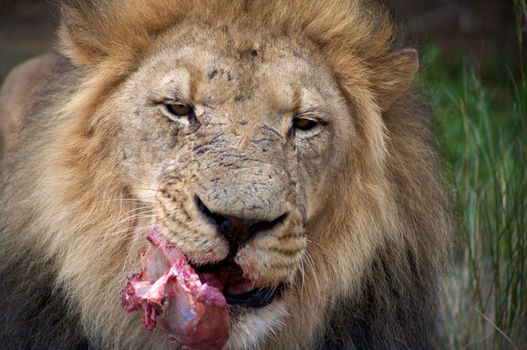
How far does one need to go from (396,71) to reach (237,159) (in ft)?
2.99

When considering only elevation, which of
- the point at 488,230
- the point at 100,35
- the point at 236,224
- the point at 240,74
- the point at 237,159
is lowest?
the point at 488,230

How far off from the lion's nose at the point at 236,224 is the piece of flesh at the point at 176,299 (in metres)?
0.20

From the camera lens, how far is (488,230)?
499 centimetres

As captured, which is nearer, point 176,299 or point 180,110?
point 176,299

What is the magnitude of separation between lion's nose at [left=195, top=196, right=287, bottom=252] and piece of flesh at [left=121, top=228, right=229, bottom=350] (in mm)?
201

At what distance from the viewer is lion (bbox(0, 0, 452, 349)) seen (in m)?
3.50

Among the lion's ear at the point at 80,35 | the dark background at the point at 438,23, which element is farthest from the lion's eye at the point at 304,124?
the dark background at the point at 438,23

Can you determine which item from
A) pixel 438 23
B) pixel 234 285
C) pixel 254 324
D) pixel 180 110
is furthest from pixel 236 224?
pixel 438 23

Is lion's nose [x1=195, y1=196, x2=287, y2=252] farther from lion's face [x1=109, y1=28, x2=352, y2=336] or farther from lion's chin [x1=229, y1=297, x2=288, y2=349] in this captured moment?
lion's chin [x1=229, y1=297, x2=288, y2=349]

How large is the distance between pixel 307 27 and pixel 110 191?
968 mm

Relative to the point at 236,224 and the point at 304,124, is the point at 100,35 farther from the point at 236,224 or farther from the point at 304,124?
the point at 236,224

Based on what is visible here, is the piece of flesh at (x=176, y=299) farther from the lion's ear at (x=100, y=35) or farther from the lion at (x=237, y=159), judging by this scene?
the lion's ear at (x=100, y=35)

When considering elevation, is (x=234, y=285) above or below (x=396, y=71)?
below

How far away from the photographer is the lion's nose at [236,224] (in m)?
3.11
